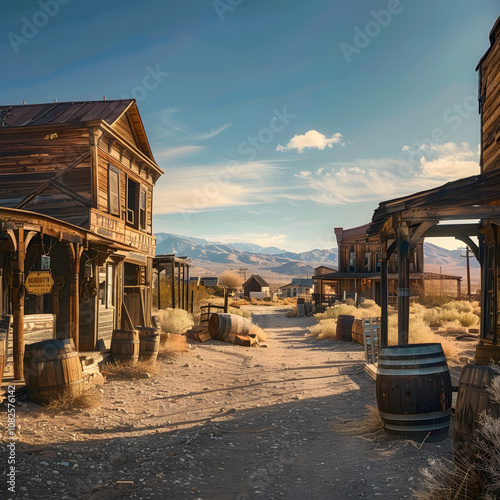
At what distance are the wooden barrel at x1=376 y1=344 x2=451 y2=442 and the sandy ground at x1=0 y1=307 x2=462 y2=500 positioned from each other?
0.17 meters

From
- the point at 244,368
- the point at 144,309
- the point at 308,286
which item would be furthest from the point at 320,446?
the point at 308,286

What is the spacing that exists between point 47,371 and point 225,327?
9.41 metres

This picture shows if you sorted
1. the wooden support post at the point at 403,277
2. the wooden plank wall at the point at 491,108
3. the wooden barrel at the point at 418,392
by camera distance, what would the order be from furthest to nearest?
the wooden plank wall at the point at 491,108 < the wooden support post at the point at 403,277 < the wooden barrel at the point at 418,392

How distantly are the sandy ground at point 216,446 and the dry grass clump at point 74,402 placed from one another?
0.13 metres

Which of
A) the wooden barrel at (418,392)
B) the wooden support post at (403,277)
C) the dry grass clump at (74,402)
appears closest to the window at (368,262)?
the wooden support post at (403,277)

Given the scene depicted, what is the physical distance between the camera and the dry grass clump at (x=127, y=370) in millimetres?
9930

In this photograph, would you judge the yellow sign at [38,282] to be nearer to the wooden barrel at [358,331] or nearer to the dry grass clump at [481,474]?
the dry grass clump at [481,474]

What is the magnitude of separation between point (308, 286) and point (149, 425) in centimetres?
6795

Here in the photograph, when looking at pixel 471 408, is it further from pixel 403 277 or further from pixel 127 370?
pixel 127 370

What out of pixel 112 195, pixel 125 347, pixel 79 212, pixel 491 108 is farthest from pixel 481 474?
pixel 112 195

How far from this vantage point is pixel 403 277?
7.57 metres

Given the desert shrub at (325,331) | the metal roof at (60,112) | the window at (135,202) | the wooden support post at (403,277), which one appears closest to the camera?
the wooden support post at (403,277)

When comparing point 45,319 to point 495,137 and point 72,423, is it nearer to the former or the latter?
point 72,423

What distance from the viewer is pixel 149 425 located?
695 centimetres
